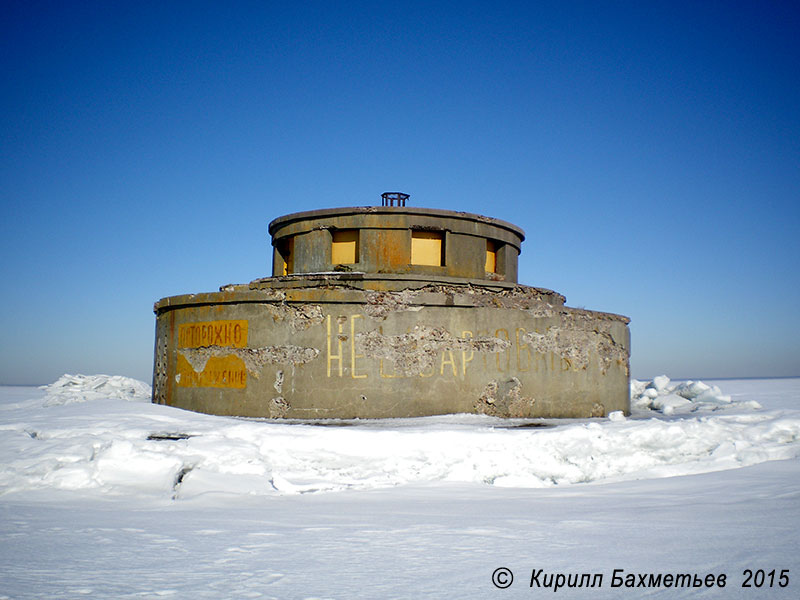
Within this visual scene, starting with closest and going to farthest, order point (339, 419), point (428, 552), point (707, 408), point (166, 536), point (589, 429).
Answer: point (428, 552) → point (166, 536) → point (589, 429) → point (339, 419) → point (707, 408)

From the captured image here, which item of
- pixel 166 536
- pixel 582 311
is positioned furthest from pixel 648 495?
pixel 582 311

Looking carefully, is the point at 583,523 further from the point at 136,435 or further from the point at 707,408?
the point at 707,408

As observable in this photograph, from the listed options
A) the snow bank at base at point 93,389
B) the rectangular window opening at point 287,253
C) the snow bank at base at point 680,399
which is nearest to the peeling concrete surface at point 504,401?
the snow bank at base at point 680,399

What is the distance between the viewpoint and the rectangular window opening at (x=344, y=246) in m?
11.4

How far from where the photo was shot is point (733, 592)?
7.43ft

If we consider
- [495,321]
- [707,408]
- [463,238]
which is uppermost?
[463,238]

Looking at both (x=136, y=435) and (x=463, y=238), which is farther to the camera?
(x=463, y=238)

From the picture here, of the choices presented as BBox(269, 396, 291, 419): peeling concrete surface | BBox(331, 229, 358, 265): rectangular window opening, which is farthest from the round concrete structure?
BBox(331, 229, 358, 265): rectangular window opening

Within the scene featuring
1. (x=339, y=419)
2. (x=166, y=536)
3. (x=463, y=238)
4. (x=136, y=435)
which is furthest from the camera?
(x=463, y=238)

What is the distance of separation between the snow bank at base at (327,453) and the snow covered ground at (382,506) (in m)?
0.02

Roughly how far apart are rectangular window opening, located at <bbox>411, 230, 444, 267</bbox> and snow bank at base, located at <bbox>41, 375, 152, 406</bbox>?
8716 mm

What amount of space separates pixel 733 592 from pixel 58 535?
3265mm

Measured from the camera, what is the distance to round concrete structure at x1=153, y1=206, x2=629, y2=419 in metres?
8.74

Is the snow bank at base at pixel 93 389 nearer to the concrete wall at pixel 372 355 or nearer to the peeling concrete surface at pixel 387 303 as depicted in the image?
the concrete wall at pixel 372 355
